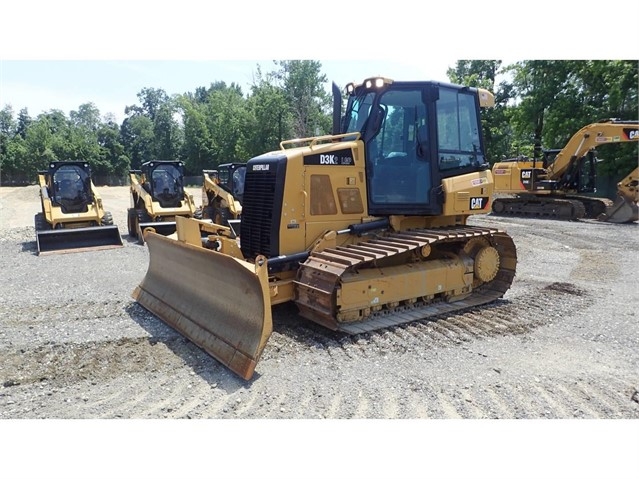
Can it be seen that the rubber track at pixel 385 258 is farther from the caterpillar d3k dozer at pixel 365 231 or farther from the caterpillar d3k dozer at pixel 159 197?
the caterpillar d3k dozer at pixel 159 197

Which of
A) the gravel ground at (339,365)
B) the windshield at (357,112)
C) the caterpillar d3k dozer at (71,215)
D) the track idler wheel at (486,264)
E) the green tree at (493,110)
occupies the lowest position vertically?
the gravel ground at (339,365)

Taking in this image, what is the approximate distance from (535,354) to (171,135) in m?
62.4

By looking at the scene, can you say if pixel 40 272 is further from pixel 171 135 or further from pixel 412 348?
pixel 171 135

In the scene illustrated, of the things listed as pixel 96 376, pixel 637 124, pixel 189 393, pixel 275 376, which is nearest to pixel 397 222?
pixel 275 376

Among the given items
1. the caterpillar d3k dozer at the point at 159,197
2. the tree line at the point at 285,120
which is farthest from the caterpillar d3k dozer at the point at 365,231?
the tree line at the point at 285,120

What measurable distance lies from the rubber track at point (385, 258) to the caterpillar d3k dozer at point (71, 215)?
858 centimetres

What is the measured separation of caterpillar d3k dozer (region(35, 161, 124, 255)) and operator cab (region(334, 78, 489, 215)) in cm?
852

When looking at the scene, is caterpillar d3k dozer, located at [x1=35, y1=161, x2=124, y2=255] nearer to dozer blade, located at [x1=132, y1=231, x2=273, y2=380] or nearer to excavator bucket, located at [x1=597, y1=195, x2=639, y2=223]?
dozer blade, located at [x1=132, y1=231, x2=273, y2=380]

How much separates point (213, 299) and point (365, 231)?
7.07 feet

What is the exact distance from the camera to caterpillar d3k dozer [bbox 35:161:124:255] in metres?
11.9

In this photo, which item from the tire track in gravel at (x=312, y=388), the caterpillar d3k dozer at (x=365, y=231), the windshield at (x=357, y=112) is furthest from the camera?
the windshield at (x=357, y=112)

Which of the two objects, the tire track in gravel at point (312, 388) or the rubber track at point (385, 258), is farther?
the rubber track at point (385, 258)

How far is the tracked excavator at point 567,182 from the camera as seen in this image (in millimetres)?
16172

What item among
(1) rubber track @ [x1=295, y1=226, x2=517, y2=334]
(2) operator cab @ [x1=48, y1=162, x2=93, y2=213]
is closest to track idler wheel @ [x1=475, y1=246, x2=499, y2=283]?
(1) rubber track @ [x1=295, y1=226, x2=517, y2=334]
